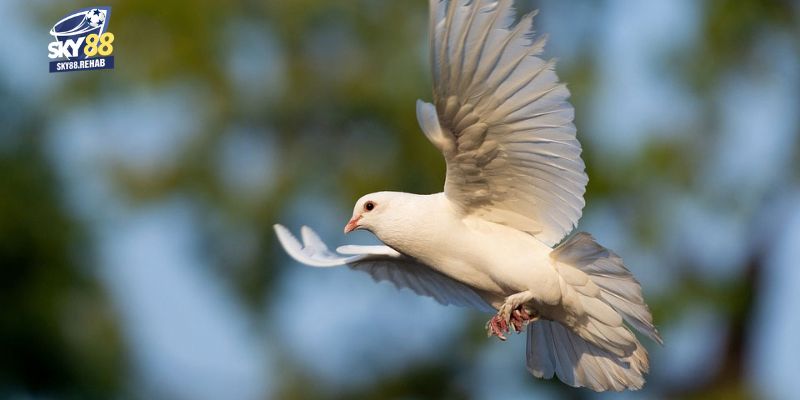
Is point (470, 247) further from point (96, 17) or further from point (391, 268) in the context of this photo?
point (96, 17)

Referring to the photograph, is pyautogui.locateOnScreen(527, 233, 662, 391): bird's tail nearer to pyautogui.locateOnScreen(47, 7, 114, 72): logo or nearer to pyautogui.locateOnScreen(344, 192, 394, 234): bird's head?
pyautogui.locateOnScreen(344, 192, 394, 234): bird's head

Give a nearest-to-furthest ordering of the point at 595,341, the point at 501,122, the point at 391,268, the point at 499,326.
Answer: the point at 501,122, the point at 499,326, the point at 595,341, the point at 391,268

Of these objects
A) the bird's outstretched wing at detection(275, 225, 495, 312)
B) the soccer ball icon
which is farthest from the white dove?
the soccer ball icon

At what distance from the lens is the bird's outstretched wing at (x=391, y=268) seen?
7.33m

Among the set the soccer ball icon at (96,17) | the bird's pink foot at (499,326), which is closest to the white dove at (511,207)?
the bird's pink foot at (499,326)

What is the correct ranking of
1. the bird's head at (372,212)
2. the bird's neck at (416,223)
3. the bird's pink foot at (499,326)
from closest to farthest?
the bird's pink foot at (499,326) < the bird's neck at (416,223) < the bird's head at (372,212)

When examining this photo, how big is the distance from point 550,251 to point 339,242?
7.37m

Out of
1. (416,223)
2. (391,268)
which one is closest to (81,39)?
(391,268)

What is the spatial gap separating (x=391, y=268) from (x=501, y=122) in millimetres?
1881

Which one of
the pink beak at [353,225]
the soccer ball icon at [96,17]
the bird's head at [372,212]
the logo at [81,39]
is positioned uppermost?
the soccer ball icon at [96,17]

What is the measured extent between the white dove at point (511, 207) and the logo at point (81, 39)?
785 cm

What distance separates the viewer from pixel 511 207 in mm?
6426

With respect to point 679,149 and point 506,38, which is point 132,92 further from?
point 506,38

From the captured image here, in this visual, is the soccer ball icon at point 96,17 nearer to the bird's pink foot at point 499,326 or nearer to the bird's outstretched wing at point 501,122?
the bird's outstretched wing at point 501,122
